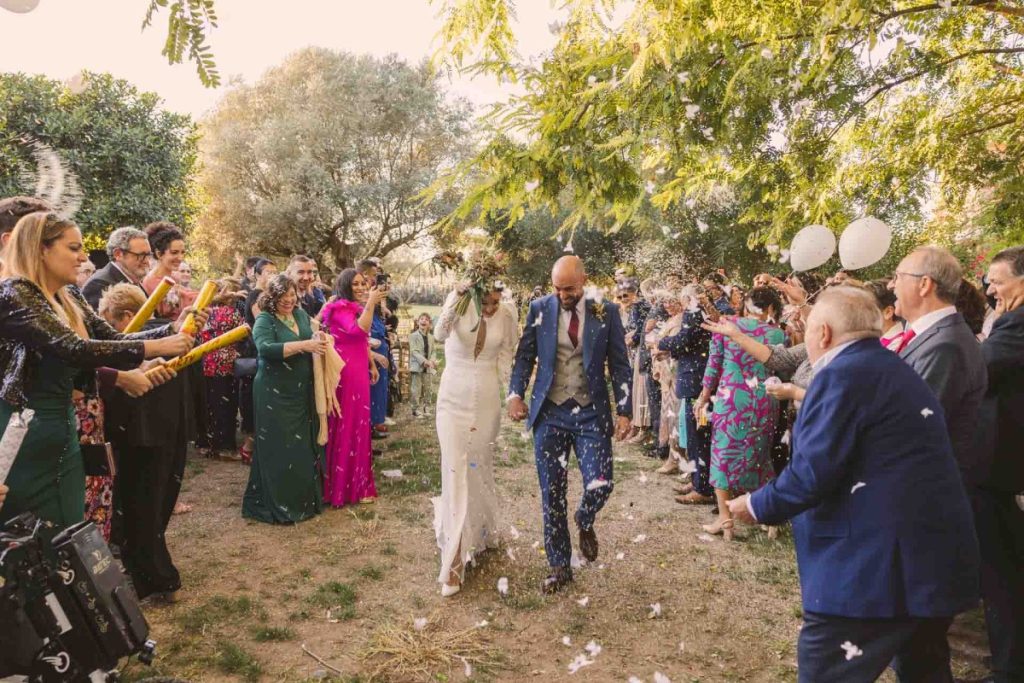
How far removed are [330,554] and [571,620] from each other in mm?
2092

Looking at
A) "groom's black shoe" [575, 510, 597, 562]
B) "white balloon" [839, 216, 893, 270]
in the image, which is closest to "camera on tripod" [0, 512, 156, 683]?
"groom's black shoe" [575, 510, 597, 562]

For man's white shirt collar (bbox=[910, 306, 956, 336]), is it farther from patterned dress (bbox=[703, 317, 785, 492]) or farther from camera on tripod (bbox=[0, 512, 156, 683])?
camera on tripod (bbox=[0, 512, 156, 683])

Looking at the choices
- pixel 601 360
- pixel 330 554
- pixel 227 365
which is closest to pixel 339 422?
pixel 330 554

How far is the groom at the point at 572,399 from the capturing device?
14.9ft

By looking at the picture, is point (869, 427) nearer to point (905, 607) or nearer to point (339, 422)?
point (905, 607)

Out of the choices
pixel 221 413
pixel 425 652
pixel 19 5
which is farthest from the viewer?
pixel 221 413

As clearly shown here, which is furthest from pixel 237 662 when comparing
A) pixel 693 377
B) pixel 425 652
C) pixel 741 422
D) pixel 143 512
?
pixel 693 377

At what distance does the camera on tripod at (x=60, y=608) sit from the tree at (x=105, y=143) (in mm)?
11244

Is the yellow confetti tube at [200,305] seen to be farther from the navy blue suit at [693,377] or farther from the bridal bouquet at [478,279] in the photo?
the navy blue suit at [693,377]

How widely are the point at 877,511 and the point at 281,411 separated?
481cm

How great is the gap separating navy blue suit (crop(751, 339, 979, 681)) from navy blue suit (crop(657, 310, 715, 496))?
360cm

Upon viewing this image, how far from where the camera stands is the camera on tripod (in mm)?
2098

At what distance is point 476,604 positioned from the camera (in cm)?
425

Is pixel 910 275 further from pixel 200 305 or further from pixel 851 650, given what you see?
pixel 200 305
